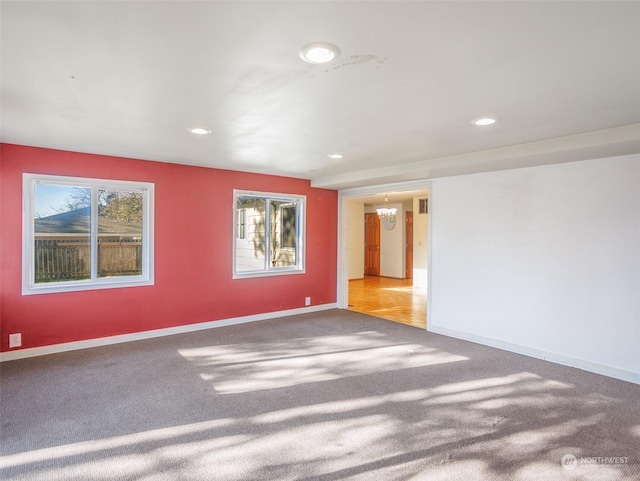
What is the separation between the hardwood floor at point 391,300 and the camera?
6297 mm

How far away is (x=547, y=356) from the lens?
4.20 m

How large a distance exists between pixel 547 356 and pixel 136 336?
4.83 metres

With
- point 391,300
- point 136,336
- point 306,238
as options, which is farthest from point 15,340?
point 391,300

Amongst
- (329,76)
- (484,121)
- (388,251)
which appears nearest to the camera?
(329,76)

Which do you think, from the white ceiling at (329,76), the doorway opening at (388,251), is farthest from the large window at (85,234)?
the doorway opening at (388,251)

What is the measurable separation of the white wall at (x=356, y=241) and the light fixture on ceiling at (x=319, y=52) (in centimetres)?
884

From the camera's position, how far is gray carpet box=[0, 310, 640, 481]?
7.38ft

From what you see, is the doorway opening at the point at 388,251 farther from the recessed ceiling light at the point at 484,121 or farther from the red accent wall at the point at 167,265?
the recessed ceiling light at the point at 484,121

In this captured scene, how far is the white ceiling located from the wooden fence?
1134mm

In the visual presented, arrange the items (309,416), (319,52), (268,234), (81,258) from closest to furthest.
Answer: (319,52) < (309,416) < (81,258) < (268,234)

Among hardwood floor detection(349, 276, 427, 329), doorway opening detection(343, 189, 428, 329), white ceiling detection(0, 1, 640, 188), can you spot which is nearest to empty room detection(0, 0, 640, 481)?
white ceiling detection(0, 1, 640, 188)

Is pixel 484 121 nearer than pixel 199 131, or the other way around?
pixel 484 121

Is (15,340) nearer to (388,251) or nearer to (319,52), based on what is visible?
(319,52)

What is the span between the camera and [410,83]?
2.33 metres
